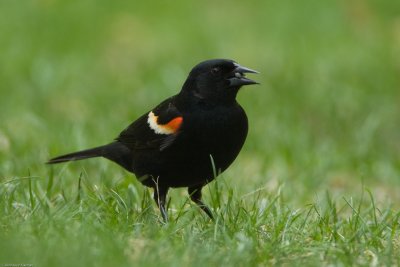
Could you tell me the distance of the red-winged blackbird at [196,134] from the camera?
4.44 m

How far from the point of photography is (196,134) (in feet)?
14.5

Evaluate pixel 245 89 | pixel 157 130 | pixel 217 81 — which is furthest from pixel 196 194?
pixel 245 89

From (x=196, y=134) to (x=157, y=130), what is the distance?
0.35 m

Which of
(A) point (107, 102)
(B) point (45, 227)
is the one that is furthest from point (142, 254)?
(A) point (107, 102)

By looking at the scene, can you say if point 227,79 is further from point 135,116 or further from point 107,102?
point 107,102

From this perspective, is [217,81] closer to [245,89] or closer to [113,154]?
[113,154]

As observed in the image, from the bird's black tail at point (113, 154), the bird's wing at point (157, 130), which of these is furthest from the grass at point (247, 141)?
the bird's wing at point (157, 130)

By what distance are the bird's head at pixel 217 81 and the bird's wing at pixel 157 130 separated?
17cm

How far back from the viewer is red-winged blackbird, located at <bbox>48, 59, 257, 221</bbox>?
4.44m

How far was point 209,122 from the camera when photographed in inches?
175

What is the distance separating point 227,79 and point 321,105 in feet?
11.4

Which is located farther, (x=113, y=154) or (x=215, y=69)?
(x=113, y=154)

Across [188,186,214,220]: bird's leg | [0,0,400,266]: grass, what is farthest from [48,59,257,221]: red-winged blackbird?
[0,0,400,266]: grass

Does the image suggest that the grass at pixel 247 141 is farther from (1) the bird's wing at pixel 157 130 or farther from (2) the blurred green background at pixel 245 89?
(1) the bird's wing at pixel 157 130
